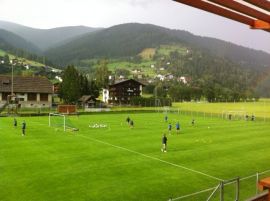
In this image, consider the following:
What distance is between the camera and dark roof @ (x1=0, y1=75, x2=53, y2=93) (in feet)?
308

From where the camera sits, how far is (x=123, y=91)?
13925 cm

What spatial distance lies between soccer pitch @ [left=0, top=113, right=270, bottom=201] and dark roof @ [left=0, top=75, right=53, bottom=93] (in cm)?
5205

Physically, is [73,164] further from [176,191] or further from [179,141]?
[179,141]

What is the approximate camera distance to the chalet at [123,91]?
13825cm

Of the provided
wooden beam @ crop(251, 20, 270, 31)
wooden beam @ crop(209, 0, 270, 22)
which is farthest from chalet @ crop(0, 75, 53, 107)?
wooden beam @ crop(209, 0, 270, 22)

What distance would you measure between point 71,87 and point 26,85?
12.3 m

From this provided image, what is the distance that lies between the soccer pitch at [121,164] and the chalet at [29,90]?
170 feet

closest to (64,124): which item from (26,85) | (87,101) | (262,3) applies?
(262,3)

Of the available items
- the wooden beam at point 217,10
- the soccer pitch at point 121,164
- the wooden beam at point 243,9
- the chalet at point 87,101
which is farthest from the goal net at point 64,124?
the chalet at point 87,101

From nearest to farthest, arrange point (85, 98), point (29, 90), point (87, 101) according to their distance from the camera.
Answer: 1. point (29, 90)
2. point (87, 101)
3. point (85, 98)

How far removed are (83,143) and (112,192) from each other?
1734cm

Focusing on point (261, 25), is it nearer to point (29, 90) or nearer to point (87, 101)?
point (29, 90)

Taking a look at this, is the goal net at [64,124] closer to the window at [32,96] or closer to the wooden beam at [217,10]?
the window at [32,96]

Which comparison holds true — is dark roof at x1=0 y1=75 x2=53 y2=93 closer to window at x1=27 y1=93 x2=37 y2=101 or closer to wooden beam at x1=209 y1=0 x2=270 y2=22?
window at x1=27 y1=93 x2=37 y2=101
